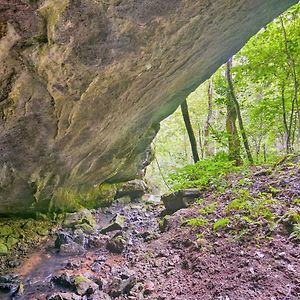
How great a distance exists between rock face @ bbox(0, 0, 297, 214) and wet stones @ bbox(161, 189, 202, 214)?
2.54 m

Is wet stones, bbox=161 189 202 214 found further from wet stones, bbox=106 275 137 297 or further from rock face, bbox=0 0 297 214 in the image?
wet stones, bbox=106 275 137 297

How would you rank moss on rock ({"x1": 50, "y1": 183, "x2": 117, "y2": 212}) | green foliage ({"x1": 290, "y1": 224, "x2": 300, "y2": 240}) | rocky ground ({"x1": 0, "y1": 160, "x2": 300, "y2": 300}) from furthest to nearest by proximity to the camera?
moss on rock ({"x1": 50, "y1": 183, "x2": 117, "y2": 212}) < green foliage ({"x1": 290, "y1": 224, "x2": 300, "y2": 240}) < rocky ground ({"x1": 0, "y1": 160, "x2": 300, "y2": 300})

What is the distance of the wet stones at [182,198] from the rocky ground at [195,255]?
0.05 meters

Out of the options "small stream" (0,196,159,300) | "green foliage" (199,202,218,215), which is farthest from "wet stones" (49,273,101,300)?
"green foliage" (199,202,218,215)

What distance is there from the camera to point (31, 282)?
5723mm

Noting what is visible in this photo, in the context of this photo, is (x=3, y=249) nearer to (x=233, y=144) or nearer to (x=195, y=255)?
(x=195, y=255)

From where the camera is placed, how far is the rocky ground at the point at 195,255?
13.1 ft

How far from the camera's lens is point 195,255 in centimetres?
508

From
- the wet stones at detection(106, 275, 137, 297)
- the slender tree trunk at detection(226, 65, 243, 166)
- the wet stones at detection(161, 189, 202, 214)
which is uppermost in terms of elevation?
the slender tree trunk at detection(226, 65, 243, 166)

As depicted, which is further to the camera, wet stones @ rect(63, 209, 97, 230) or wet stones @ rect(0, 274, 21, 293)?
wet stones @ rect(63, 209, 97, 230)

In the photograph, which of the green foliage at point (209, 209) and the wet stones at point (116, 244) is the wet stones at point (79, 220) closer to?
the wet stones at point (116, 244)

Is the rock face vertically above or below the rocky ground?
above

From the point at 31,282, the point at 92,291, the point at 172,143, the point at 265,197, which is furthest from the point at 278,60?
the point at 172,143

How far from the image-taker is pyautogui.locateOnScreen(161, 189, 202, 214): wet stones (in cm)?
828
